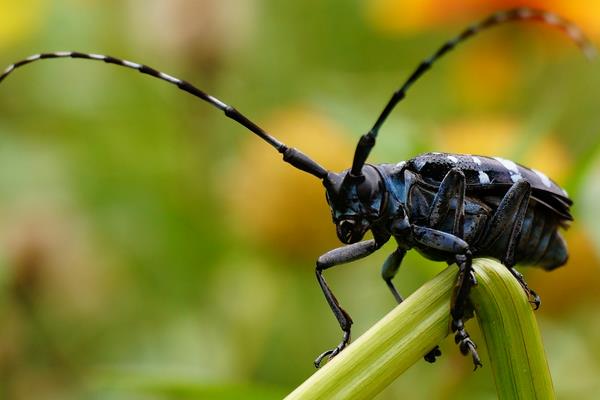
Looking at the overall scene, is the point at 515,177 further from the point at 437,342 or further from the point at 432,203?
the point at 437,342

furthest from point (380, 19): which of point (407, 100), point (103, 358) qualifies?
point (103, 358)

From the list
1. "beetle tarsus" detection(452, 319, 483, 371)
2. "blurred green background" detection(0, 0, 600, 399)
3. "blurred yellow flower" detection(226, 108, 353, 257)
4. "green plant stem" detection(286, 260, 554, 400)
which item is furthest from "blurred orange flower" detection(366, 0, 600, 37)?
"green plant stem" detection(286, 260, 554, 400)

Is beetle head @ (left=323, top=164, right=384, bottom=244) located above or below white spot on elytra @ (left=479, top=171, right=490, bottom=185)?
below

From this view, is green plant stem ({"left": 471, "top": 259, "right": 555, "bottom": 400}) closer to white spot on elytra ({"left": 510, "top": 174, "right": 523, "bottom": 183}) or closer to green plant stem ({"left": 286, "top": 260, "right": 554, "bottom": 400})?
green plant stem ({"left": 286, "top": 260, "right": 554, "bottom": 400})

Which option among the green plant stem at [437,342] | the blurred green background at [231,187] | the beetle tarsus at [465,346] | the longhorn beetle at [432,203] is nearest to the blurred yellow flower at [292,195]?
the blurred green background at [231,187]

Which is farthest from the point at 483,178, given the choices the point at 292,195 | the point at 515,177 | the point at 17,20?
the point at 17,20

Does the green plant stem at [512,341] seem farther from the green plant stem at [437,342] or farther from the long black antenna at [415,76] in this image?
the long black antenna at [415,76]
